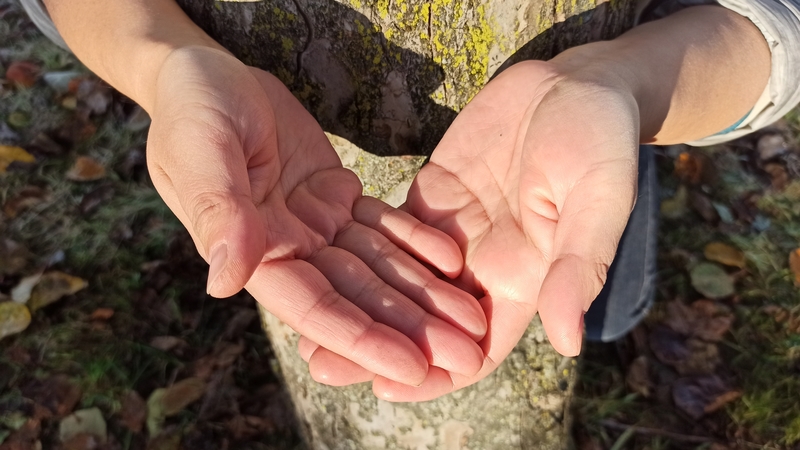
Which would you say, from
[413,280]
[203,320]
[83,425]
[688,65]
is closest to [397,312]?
[413,280]

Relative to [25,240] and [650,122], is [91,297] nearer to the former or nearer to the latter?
[25,240]

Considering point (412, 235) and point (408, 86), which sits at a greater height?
point (408, 86)

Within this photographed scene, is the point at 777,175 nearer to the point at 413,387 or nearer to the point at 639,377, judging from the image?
the point at 639,377

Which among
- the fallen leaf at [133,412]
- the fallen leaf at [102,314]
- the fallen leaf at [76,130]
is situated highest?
the fallen leaf at [76,130]

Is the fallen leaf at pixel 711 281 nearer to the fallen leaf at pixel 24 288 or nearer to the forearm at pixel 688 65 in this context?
the forearm at pixel 688 65

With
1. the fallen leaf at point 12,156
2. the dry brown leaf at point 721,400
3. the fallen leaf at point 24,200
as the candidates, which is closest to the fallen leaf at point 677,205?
the dry brown leaf at point 721,400
